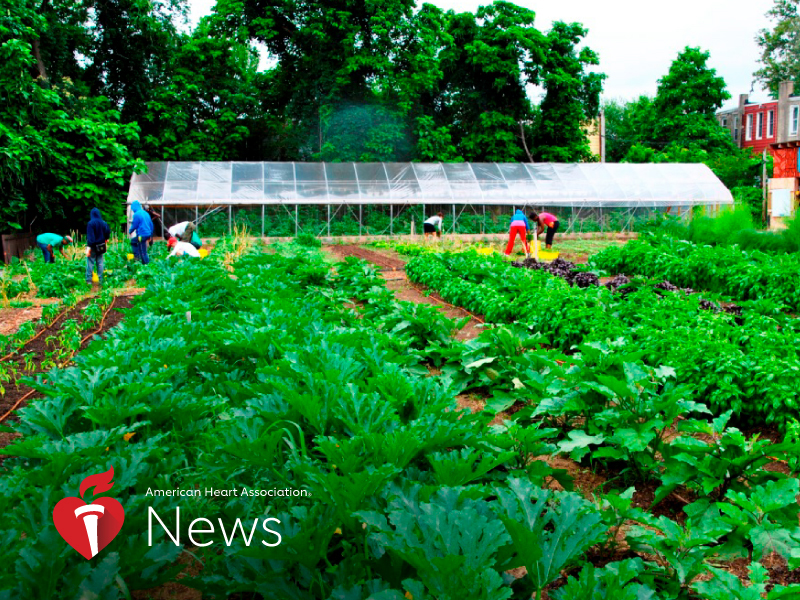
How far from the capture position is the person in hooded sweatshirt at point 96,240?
12.4m

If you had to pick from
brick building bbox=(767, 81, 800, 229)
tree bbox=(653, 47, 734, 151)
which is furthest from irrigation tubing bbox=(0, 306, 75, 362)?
tree bbox=(653, 47, 734, 151)

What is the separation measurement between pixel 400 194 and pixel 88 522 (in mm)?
24717

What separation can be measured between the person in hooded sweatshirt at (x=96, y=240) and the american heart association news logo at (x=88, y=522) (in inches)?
432

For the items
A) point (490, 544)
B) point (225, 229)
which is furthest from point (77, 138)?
point (490, 544)

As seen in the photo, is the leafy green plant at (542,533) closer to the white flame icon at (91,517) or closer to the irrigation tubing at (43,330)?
the white flame icon at (91,517)

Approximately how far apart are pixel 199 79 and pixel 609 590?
102 ft

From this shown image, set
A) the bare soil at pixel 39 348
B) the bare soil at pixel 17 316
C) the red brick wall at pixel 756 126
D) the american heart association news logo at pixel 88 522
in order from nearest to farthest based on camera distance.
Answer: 1. the american heart association news logo at pixel 88 522
2. the bare soil at pixel 39 348
3. the bare soil at pixel 17 316
4. the red brick wall at pixel 756 126

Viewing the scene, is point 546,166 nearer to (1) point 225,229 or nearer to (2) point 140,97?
(1) point 225,229

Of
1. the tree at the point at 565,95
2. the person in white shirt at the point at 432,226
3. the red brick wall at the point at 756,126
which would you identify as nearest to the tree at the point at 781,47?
the red brick wall at the point at 756,126

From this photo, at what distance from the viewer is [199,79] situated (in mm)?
29641

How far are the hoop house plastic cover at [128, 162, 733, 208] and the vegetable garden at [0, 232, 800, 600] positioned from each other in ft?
65.3

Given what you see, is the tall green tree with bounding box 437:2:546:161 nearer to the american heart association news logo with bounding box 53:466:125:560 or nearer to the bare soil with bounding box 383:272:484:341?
the bare soil with bounding box 383:272:484:341

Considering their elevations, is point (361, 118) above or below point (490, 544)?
above

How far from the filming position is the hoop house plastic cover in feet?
82.1
